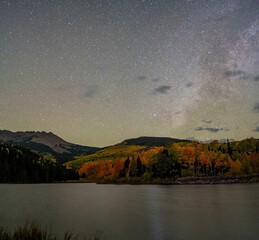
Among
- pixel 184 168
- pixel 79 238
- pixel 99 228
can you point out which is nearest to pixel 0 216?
pixel 99 228

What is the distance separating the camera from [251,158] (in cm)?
14762

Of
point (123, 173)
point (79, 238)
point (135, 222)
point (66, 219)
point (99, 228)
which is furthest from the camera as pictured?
point (123, 173)

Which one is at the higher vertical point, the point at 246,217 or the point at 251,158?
the point at 251,158

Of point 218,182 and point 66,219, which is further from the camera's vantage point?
point 218,182

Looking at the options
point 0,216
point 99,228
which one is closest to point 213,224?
point 99,228

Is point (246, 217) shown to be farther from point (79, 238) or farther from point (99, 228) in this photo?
point (79, 238)

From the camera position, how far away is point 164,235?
87.1 feet

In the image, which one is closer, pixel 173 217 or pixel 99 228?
pixel 99 228

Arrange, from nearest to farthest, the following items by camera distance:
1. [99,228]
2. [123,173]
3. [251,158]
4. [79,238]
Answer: [79,238], [99,228], [251,158], [123,173]

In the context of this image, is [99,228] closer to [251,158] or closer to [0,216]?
[0,216]

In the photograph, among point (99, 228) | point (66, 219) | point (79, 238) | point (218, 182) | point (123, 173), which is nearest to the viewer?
point (79, 238)

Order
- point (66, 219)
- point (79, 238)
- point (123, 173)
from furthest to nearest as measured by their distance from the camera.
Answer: point (123, 173)
point (66, 219)
point (79, 238)

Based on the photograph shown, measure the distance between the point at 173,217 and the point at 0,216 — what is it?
2106 centimetres

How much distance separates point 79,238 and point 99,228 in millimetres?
5349
